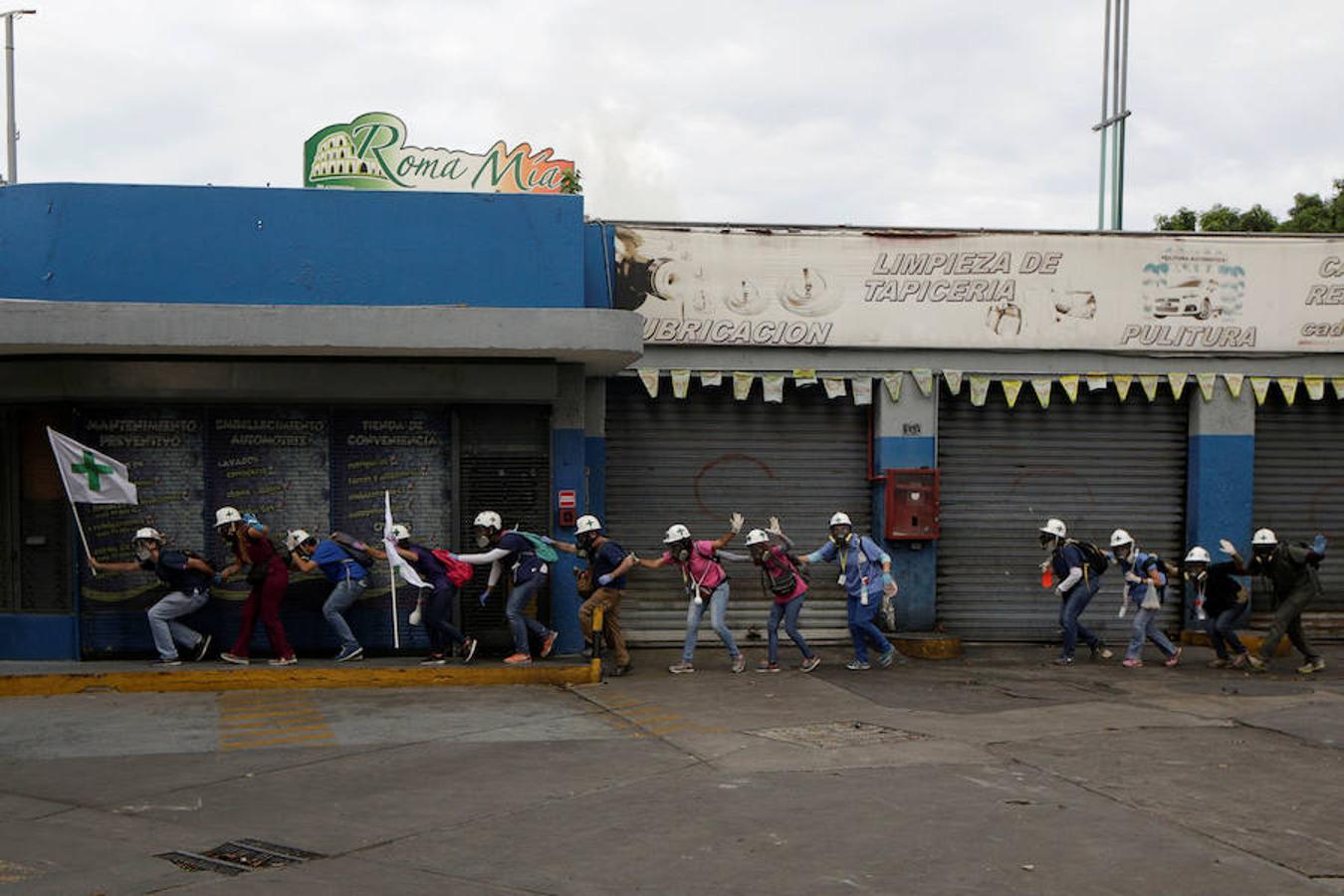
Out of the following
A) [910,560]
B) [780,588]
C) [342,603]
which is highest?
[910,560]

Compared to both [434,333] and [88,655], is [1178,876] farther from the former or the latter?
[88,655]

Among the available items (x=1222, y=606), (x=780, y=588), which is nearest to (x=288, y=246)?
(x=780, y=588)

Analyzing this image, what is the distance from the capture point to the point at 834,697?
502 inches

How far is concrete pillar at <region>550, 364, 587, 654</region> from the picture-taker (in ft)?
48.4

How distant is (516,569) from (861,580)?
3700mm

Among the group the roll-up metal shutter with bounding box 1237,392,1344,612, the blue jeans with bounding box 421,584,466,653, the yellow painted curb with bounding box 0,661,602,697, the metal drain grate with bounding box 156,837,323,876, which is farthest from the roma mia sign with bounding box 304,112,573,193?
the metal drain grate with bounding box 156,837,323,876

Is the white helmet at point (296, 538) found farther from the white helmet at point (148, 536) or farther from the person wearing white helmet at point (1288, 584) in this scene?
the person wearing white helmet at point (1288, 584)

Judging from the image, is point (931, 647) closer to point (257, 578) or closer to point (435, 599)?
point (435, 599)

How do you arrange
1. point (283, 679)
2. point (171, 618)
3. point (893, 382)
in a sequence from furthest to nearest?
1. point (893, 382)
2. point (171, 618)
3. point (283, 679)

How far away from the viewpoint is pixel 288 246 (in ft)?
45.9

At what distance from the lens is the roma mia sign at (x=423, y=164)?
656 inches

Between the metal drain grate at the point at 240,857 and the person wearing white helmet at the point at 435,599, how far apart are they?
20.7 ft

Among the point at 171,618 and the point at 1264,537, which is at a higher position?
the point at 1264,537

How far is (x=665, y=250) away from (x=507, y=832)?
9.63 meters
